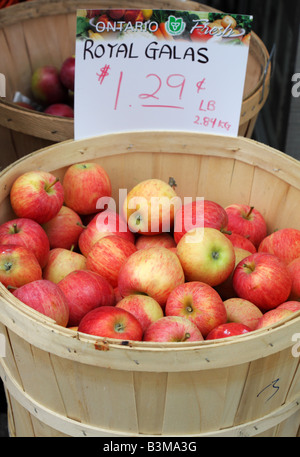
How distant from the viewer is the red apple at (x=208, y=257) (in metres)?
1.22

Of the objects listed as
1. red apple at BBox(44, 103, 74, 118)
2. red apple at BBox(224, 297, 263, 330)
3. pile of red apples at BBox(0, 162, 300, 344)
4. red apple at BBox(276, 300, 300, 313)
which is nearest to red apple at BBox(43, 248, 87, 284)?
pile of red apples at BBox(0, 162, 300, 344)

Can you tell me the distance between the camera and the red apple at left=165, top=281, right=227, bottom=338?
44.1 inches

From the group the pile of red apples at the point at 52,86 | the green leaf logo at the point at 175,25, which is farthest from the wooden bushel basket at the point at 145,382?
the pile of red apples at the point at 52,86

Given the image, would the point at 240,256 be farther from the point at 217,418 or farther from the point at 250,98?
the point at 250,98

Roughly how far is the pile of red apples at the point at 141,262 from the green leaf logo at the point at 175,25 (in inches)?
14.9

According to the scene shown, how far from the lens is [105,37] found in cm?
133

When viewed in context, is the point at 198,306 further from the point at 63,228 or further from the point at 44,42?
the point at 44,42

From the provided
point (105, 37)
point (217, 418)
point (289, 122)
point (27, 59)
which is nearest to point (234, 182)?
point (105, 37)

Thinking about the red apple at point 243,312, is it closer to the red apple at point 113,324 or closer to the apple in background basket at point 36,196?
the red apple at point 113,324

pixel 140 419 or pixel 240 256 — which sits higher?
pixel 240 256

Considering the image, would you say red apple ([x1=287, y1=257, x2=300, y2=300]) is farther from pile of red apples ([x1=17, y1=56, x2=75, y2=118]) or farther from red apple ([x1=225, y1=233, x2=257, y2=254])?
pile of red apples ([x1=17, y1=56, x2=75, y2=118])

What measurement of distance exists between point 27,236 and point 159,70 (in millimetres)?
543

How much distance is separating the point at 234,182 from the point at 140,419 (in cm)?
77

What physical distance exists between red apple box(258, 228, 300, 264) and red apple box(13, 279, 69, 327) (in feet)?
1.84
